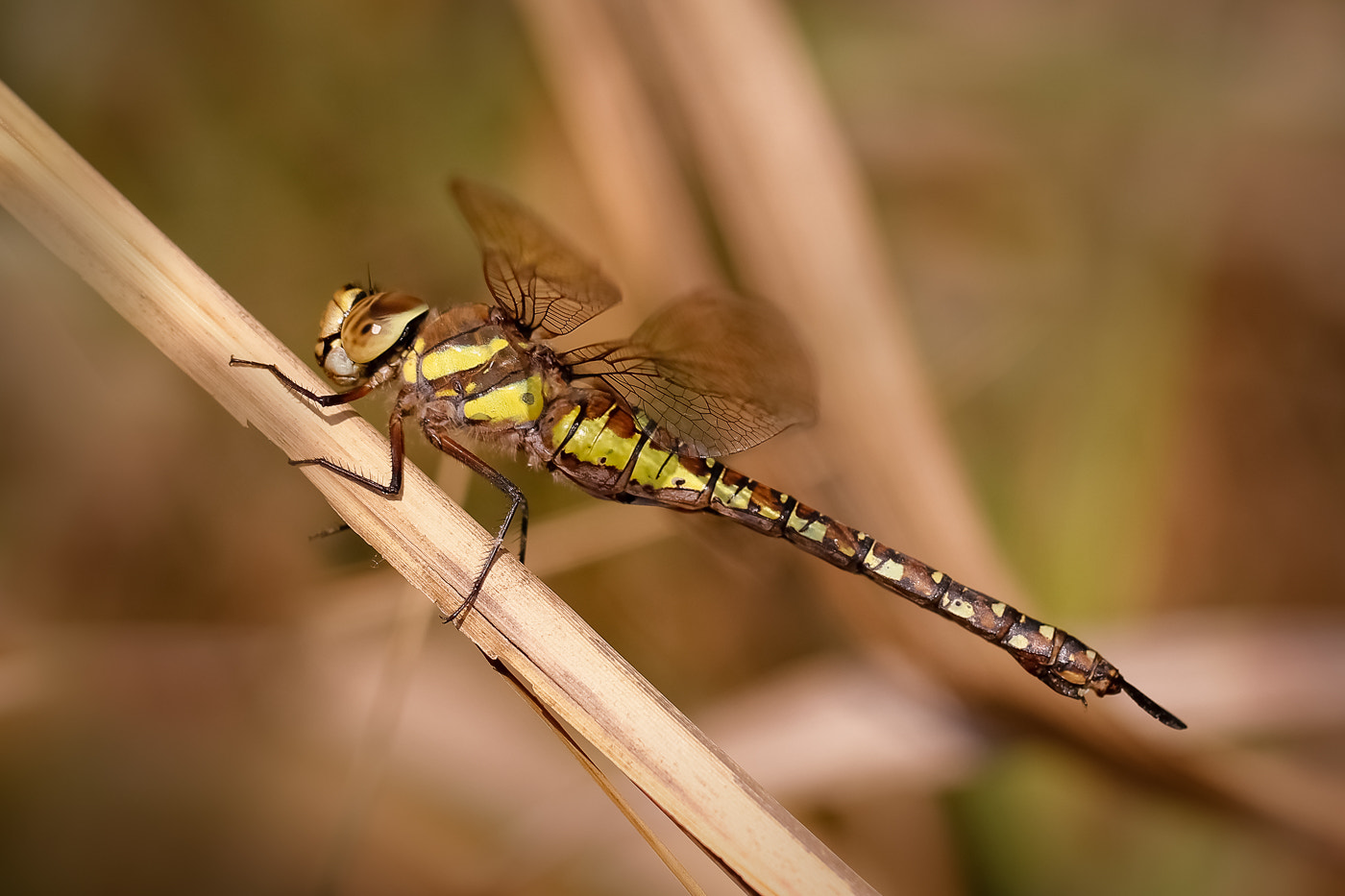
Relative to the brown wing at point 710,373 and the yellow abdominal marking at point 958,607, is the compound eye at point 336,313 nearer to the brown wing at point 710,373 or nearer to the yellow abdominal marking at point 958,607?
the brown wing at point 710,373

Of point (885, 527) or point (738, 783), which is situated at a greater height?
point (885, 527)

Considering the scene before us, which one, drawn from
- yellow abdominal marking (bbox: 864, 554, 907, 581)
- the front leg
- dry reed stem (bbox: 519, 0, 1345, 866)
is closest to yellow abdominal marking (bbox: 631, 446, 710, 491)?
yellow abdominal marking (bbox: 864, 554, 907, 581)

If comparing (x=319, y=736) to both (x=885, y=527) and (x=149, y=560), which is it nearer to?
(x=149, y=560)

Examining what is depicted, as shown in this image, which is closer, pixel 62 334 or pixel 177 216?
pixel 62 334

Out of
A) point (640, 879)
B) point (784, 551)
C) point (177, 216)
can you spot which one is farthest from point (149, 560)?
point (784, 551)

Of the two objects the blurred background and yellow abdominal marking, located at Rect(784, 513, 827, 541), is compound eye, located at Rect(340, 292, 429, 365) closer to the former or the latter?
the blurred background

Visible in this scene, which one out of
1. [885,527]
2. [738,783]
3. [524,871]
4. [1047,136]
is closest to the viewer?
[738,783]

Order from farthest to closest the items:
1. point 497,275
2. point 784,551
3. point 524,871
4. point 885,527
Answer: point 784,551 → point 885,527 → point 524,871 → point 497,275
